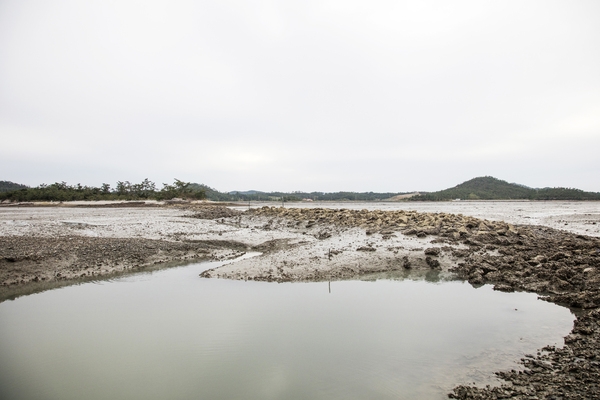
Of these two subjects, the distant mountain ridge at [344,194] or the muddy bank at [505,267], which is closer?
the muddy bank at [505,267]

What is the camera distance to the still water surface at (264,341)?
4.05m

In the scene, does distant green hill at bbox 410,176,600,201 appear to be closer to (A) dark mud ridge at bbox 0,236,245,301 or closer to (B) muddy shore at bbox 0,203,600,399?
(B) muddy shore at bbox 0,203,600,399

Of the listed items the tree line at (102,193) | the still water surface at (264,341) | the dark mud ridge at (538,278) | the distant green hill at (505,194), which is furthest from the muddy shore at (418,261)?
the distant green hill at (505,194)

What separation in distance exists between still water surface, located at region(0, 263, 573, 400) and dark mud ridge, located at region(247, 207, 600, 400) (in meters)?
0.32

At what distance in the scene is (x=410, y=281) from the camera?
9.26 m

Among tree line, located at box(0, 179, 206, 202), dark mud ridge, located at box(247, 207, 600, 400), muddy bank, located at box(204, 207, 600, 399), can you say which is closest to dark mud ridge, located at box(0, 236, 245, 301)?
muddy bank, located at box(204, 207, 600, 399)

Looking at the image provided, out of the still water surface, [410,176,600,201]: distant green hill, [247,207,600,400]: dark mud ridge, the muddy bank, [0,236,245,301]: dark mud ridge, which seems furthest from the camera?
[410,176,600,201]: distant green hill

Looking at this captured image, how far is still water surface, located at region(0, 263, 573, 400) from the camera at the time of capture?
405 centimetres

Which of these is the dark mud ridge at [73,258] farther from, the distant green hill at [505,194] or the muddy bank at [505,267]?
the distant green hill at [505,194]

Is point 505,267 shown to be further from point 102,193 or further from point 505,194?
point 505,194

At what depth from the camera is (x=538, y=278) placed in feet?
28.0

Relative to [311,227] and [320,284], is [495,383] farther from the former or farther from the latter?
[311,227]

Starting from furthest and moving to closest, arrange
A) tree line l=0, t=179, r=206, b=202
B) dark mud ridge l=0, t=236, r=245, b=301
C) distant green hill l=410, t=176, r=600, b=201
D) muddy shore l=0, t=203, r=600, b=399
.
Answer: distant green hill l=410, t=176, r=600, b=201, tree line l=0, t=179, r=206, b=202, dark mud ridge l=0, t=236, r=245, b=301, muddy shore l=0, t=203, r=600, b=399

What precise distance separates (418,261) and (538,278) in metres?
3.39
